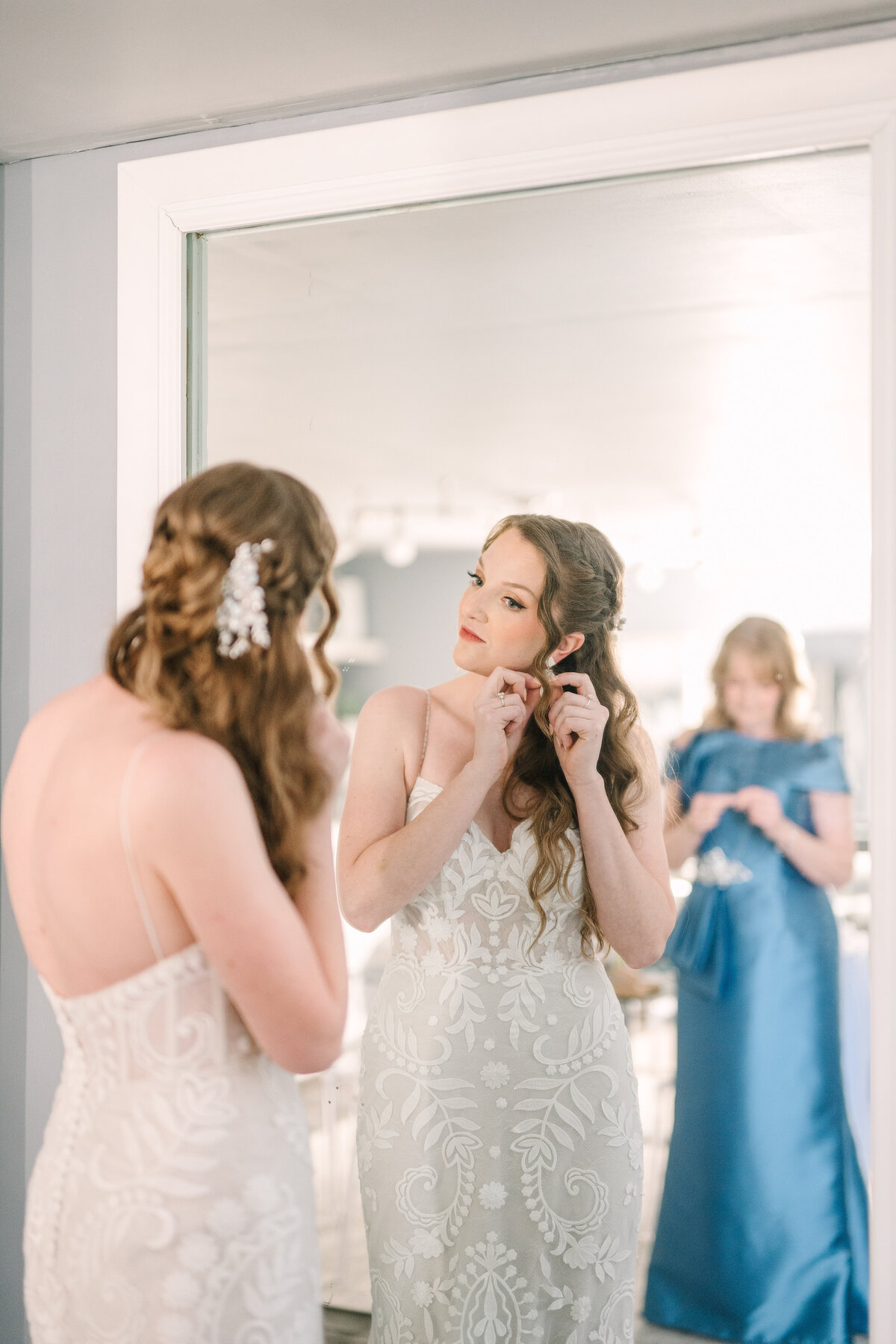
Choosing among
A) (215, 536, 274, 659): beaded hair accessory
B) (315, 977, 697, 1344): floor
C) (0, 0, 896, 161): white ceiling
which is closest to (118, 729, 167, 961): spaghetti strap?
(215, 536, 274, 659): beaded hair accessory

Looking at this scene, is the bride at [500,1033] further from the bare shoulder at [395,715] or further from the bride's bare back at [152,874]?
the bride's bare back at [152,874]

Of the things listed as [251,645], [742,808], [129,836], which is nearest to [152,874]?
[129,836]

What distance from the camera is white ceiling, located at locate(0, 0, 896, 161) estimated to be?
142 centimetres

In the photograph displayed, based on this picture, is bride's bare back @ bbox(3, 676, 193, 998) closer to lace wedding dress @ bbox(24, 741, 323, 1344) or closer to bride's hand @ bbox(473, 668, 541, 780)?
lace wedding dress @ bbox(24, 741, 323, 1344)

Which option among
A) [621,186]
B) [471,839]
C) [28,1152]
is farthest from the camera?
[28,1152]

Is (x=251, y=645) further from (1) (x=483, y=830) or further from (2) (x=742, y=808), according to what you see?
(2) (x=742, y=808)

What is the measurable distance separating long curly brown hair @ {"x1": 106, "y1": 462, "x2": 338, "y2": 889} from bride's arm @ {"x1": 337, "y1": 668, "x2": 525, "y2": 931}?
0.30 m

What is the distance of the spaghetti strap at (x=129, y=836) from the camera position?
99cm

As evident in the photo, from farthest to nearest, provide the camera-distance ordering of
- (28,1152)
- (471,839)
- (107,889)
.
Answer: (28,1152) → (471,839) → (107,889)

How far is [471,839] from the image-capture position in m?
1.46

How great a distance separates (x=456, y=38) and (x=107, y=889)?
1.19m

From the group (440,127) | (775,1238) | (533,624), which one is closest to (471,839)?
(533,624)

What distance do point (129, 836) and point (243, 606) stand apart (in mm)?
242

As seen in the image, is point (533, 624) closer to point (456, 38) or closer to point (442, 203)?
point (442, 203)
